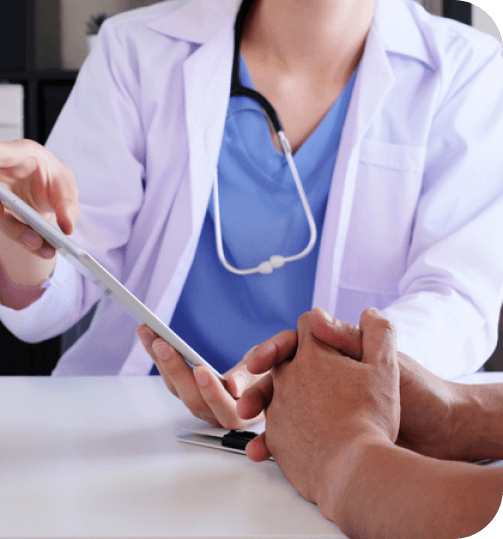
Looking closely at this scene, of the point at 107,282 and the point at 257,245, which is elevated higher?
the point at 107,282

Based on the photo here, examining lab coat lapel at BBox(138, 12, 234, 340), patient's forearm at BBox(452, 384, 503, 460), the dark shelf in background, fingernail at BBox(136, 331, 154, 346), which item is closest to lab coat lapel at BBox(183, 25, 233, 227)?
lab coat lapel at BBox(138, 12, 234, 340)

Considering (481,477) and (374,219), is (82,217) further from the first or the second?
(481,477)

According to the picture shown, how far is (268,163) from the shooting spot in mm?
894

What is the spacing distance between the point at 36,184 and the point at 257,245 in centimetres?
38

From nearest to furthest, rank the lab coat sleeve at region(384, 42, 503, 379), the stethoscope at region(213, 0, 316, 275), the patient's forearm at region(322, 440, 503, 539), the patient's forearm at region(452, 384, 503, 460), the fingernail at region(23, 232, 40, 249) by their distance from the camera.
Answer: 1. the patient's forearm at region(322, 440, 503, 539)
2. the patient's forearm at region(452, 384, 503, 460)
3. the fingernail at region(23, 232, 40, 249)
4. the lab coat sleeve at region(384, 42, 503, 379)
5. the stethoscope at region(213, 0, 316, 275)

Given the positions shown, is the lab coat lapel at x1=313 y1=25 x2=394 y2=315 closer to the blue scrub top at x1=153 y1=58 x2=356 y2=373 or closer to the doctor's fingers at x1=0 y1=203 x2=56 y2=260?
the blue scrub top at x1=153 y1=58 x2=356 y2=373

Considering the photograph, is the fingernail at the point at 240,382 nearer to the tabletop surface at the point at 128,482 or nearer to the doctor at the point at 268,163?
the tabletop surface at the point at 128,482

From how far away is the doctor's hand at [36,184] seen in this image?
582 millimetres

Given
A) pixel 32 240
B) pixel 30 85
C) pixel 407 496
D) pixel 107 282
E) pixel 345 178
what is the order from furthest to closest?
pixel 30 85
pixel 345 178
pixel 32 240
pixel 107 282
pixel 407 496

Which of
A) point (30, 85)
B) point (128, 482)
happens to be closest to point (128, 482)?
point (128, 482)

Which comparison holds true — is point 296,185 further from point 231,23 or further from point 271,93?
point 231,23

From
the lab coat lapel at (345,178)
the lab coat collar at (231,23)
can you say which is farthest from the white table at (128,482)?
the lab coat collar at (231,23)

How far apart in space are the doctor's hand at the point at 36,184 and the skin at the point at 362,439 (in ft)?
1.01

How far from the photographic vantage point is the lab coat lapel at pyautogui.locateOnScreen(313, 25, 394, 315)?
0.87 m
